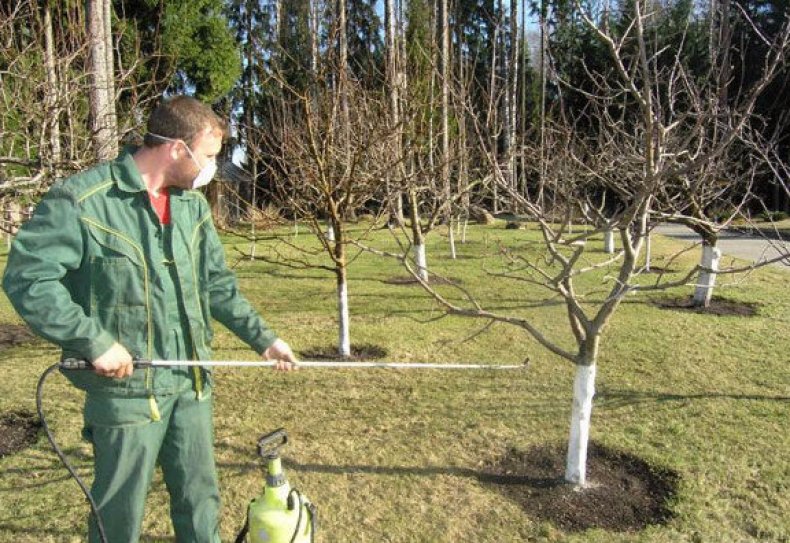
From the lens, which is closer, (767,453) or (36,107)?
(767,453)

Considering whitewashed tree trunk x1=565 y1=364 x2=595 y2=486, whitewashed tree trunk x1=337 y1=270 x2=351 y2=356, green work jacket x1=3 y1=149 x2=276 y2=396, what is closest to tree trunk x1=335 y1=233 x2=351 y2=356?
whitewashed tree trunk x1=337 y1=270 x2=351 y2=356

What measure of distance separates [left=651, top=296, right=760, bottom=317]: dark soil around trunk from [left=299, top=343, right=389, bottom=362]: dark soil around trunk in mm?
4399

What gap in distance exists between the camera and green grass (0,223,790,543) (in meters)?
3.25

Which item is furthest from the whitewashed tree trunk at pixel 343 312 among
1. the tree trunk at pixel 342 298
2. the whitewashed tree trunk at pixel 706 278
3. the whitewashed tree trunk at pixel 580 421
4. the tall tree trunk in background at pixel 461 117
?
the whitewashed tree trunk at pixel 706 278

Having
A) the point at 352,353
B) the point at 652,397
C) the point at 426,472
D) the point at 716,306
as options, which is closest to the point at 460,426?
the point at 426,472

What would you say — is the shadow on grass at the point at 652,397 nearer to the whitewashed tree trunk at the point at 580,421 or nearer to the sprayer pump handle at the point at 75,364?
the whitewashed tree trunk at the point at 580,421

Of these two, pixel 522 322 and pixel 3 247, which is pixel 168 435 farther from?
pixel 3 247

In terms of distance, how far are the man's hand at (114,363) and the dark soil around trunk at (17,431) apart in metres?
2.57

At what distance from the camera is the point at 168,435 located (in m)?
2.38

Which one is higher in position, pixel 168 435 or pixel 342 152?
pixel 342 152

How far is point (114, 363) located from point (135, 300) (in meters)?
0.25

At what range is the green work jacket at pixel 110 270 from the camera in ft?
6.33

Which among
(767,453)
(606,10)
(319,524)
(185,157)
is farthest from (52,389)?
(767,453)

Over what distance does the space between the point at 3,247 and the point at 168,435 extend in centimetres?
1647
